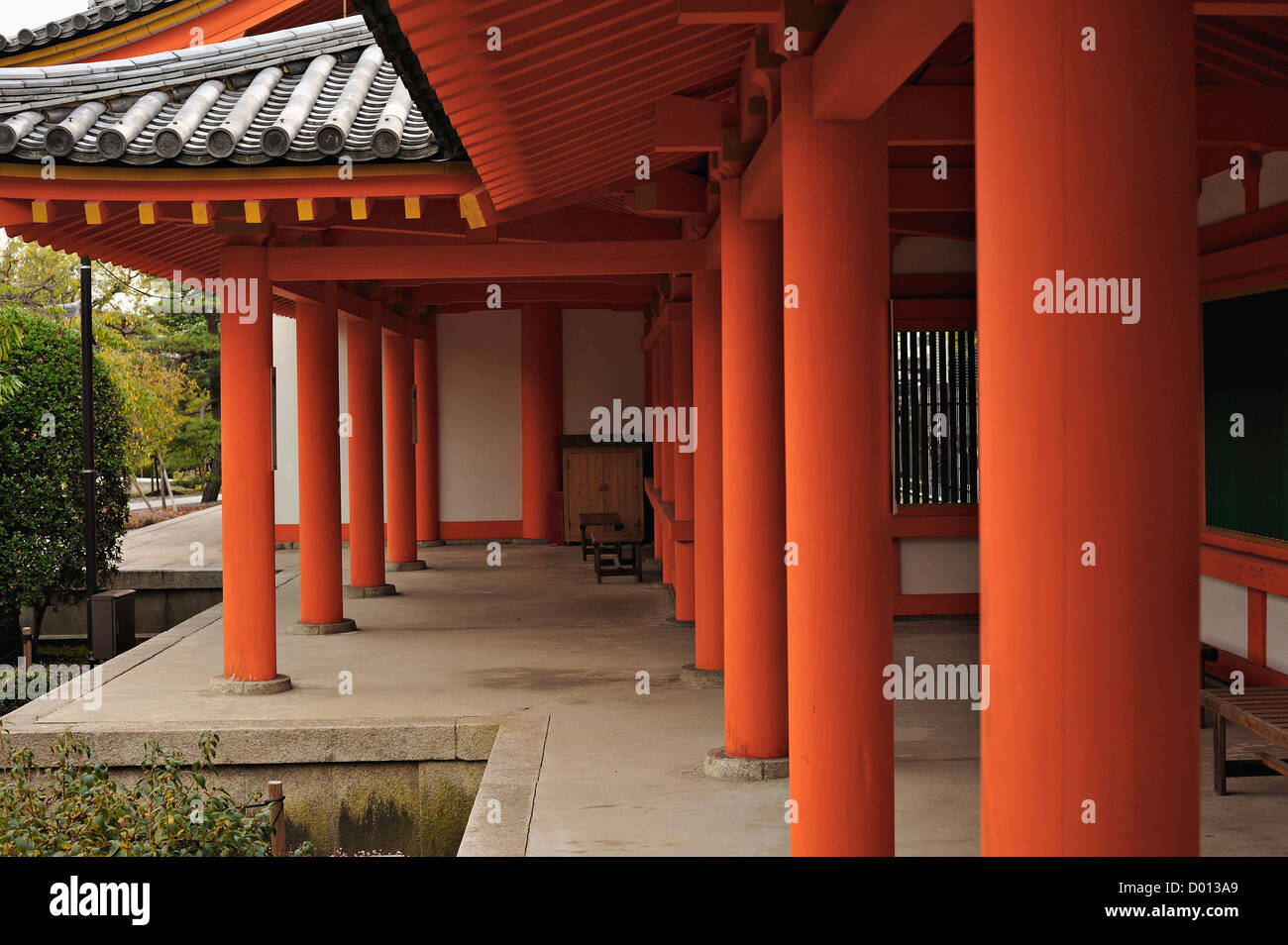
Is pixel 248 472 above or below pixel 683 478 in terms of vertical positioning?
above

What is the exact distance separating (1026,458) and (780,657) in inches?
177

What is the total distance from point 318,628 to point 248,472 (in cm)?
287

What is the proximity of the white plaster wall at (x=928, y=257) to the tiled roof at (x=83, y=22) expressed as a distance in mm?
9022

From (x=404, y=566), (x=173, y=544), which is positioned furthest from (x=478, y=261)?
(x=173, y=544)

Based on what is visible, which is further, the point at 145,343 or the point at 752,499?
the point at 145,343

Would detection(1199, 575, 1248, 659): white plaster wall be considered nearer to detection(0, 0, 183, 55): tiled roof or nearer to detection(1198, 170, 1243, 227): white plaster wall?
detection(1198, 170, 1243, 227): white plaster wall

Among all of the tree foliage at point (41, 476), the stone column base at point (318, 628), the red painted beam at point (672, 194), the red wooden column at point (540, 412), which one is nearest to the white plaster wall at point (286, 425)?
the red wooden column at point (540, 412)

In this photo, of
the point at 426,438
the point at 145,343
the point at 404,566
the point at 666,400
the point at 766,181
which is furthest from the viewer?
the point at 145,343

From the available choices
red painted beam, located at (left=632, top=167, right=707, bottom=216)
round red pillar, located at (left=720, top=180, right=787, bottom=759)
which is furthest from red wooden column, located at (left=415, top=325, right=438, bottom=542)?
round red pillar, located at (left=720, top=180, right=787, bottom=759)

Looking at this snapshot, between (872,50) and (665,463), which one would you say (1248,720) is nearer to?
(872,50)

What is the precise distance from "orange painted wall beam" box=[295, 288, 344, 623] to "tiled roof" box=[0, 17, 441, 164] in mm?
2512

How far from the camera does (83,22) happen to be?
1395 centimetres
